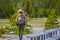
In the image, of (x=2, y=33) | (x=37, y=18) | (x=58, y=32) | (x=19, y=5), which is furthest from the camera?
(x=19, y=5)

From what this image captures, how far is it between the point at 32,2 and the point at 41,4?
53.8 inches

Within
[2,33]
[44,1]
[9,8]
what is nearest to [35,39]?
[2,33]

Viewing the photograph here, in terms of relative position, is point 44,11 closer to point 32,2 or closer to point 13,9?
point 32,2

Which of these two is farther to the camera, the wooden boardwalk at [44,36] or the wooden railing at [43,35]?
the wooden railing at [43,35]

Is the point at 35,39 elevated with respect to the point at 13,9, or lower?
elevated

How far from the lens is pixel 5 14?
37.8 m

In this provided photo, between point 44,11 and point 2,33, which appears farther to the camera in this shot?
point 44,11

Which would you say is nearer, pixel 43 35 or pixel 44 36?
pixel 43 35

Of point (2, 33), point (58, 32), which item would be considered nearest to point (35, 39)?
point (58, 32)

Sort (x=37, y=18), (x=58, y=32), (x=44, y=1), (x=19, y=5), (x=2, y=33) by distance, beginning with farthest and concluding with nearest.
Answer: (x=19, y=5), (x=37, y=18), (x=44, y=1), (x=2, y=33), (x=58, y=32)

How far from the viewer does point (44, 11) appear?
36.8 metres

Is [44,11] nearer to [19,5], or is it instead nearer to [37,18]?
[37,18]

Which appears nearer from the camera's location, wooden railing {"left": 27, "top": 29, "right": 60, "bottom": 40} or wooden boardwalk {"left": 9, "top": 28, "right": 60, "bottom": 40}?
wooden boardwalk {"left": 9, "top": 28, "right": 60, "bottom": 40}

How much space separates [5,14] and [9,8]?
3.55 ft
